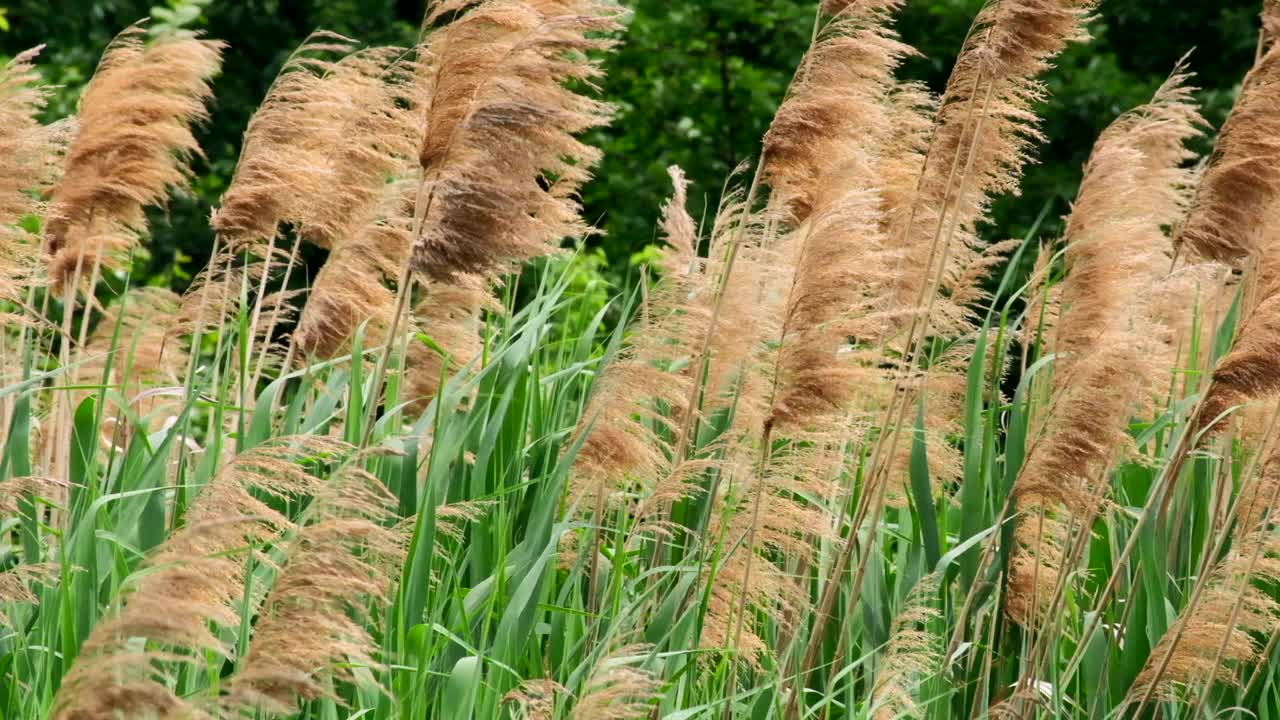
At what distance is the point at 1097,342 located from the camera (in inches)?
140

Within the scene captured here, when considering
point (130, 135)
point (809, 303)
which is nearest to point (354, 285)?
point (130, 135)

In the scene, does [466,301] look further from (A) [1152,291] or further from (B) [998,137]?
(A) [1152,291]

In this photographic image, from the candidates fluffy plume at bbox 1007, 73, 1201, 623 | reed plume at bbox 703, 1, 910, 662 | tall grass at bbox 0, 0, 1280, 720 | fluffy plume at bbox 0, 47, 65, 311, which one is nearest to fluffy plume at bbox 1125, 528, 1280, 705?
tall grass at bbox 0, 0, 1280, 720

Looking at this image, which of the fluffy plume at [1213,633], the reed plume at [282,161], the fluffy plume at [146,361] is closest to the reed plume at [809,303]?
the fluffy plume at [1213,633]

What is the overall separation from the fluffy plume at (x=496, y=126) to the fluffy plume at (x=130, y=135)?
4.01 feet

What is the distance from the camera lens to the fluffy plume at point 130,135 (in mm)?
4320

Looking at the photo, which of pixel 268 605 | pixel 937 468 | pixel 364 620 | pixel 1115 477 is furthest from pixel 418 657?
pixel 1115 477

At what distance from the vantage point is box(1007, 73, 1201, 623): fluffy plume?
3.43 meters

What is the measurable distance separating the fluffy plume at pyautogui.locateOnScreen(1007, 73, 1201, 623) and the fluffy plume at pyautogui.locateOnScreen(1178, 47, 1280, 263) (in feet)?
0.41

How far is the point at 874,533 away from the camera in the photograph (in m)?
3.54

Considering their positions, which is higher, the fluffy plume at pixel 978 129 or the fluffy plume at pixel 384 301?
the fluffy plume at pixel 978 129

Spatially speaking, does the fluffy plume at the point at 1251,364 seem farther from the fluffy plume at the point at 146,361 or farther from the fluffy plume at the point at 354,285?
the fluffy plume at the point at 146,361

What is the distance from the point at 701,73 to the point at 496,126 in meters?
10.6

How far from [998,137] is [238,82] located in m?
11.7
